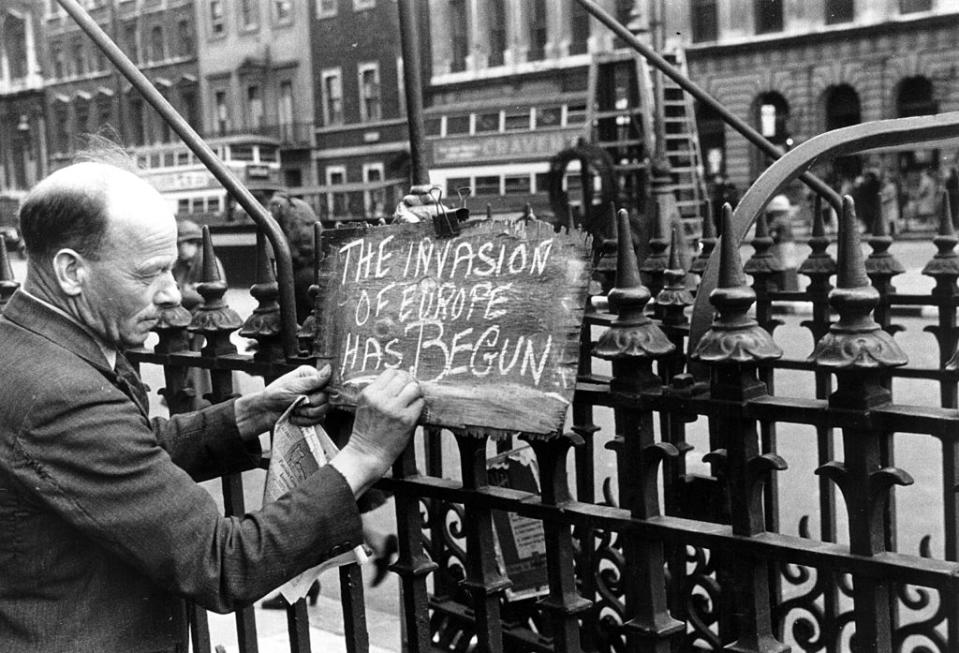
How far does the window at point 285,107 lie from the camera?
42156mm

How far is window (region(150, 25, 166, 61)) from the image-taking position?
44.9 meters

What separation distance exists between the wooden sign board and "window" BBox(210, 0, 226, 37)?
4475 cm

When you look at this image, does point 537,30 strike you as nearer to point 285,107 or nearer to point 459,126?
point 459,126

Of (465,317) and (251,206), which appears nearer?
(465,317)

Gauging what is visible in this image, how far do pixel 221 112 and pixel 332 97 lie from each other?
631cm

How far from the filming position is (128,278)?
174cm

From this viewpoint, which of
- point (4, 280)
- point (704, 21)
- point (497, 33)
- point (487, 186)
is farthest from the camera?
point (497, 33)

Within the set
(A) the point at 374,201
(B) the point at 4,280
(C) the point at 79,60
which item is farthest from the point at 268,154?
(B) the point at 4,280

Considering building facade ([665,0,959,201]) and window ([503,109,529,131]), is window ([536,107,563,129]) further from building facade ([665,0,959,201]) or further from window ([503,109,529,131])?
building facade ([665,0,959,201])

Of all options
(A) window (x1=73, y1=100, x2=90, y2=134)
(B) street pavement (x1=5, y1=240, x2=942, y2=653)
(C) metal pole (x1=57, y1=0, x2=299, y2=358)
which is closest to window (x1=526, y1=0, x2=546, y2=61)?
(A) window (x1=73, y1=100, x2=90, y2=134)

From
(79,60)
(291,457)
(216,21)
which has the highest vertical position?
(216,21)

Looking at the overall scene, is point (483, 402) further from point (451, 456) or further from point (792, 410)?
point (451, 456)

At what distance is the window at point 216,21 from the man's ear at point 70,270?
45.0 meters

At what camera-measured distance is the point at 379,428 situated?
1.79 m
